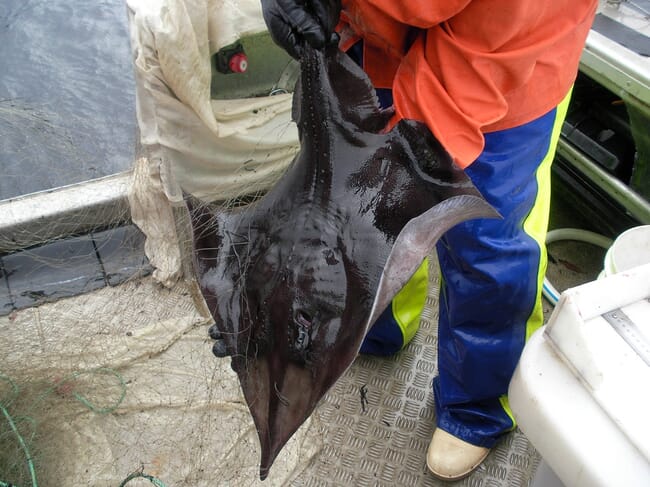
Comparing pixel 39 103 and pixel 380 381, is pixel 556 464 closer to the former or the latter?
pixel 380 381

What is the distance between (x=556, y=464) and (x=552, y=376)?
18cm

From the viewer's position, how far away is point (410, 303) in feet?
8.12

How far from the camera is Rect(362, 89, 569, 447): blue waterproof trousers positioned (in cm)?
172

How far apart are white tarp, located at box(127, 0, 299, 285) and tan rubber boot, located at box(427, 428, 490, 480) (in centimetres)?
129

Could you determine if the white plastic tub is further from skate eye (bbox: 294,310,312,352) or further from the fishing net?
the fishing net

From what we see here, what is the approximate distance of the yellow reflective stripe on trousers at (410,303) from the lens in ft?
7.82

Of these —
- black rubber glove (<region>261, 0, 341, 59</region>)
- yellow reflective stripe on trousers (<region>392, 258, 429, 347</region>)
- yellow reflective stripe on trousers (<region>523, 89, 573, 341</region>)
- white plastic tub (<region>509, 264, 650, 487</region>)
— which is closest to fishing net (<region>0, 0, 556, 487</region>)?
yellow reflective stripe on trousers (<region>392, 258, 429, 347</region>)

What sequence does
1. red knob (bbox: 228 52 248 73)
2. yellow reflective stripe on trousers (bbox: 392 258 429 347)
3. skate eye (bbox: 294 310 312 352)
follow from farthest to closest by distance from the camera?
A: 1. red knob (bbox: 228 52 248 73)
2. yellow reflective stripe on trousers (bbox: 392 258 429 347)
3. skate eye (bbox: 294 310 312 352)

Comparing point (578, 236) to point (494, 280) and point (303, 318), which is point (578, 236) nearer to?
point (494, 280)

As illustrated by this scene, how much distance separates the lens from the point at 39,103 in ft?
12.6

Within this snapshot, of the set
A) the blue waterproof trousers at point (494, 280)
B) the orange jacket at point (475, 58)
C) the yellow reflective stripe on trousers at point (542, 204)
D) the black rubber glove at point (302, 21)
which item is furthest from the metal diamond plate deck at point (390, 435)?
the black rubber glove at point (302, 21)

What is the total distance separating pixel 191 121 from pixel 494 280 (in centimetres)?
164

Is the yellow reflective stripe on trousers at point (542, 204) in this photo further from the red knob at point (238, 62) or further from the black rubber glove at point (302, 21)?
the red knob at point (238, 62)

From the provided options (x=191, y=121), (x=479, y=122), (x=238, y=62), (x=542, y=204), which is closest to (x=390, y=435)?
(x=542, y=204)
